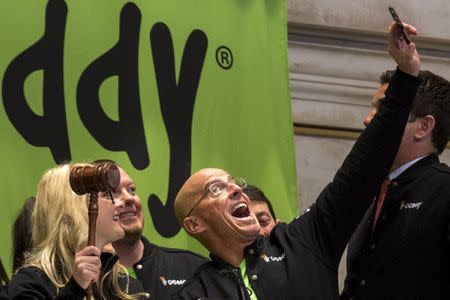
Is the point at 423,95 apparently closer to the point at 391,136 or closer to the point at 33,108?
the point at 391,136

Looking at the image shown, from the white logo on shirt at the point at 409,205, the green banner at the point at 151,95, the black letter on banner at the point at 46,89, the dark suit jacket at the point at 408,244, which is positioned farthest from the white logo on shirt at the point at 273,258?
the black letter on banner at the point at 46,89

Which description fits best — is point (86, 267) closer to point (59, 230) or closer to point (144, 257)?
point (59, 230)

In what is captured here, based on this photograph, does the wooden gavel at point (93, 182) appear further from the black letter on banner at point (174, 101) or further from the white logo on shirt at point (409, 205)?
the black letter on banner at point (174, 101)

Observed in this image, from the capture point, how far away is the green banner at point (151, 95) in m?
6.06

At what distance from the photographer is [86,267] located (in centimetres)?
452

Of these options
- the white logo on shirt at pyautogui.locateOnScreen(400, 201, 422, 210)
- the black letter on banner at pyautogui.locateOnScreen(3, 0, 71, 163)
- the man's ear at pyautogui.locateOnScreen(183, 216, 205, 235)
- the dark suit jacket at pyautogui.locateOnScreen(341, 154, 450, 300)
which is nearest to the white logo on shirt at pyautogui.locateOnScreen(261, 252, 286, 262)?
the man's ear at pyautogui.locateOnScreen(183, 216, 205, 235)

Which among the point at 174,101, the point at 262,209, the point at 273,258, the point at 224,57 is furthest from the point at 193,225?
the point at 224,57

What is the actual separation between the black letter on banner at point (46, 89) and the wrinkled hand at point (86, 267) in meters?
1.53

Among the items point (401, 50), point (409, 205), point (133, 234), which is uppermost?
point (401, 50)

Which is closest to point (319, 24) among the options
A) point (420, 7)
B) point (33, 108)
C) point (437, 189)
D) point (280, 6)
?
point (420, 7)

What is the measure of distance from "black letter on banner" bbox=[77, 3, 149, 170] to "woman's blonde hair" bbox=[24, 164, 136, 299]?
0.99 meters

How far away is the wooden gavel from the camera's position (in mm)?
4582

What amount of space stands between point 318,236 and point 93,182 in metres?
0.82

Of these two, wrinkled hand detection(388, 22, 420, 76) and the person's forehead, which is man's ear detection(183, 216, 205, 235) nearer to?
the person's forehead
